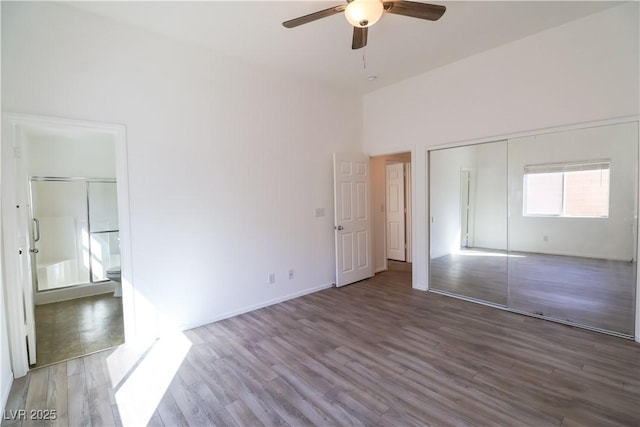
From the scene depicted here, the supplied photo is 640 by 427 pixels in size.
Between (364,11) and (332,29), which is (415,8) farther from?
(332,29)

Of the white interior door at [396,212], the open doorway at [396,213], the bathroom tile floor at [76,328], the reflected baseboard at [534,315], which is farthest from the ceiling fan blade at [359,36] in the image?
the white interior door at [396,212]

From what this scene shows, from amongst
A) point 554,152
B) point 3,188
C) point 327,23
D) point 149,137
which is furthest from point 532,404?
point 3,188

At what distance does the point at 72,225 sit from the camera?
4641mm

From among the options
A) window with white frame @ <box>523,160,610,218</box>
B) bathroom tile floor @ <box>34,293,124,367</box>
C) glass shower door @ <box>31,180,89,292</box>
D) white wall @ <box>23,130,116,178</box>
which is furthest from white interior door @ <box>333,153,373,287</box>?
glass shower door @ <box>31,180,89,292</box>

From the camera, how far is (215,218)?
11.3 feet

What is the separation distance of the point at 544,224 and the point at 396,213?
9.99 ft

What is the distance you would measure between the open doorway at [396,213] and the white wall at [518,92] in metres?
1.17

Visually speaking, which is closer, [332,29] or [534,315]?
[332,29]

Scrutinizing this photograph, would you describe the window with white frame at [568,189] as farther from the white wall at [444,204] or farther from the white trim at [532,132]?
the white wall at [444,204]

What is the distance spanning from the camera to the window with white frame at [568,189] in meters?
3.12

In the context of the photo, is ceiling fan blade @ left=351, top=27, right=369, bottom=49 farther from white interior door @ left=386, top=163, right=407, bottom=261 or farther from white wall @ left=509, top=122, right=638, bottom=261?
white interior door @ left=386, top=163, right=407, bottom=261

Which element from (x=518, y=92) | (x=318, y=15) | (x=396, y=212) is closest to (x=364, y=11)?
(x=318, y=15)

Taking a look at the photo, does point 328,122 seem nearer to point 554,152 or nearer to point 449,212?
point 449,212

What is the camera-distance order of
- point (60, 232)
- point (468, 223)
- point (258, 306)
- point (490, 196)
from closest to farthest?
point (258, 306) → point (490, 196) → point (468, 223) → point (60, 232)
